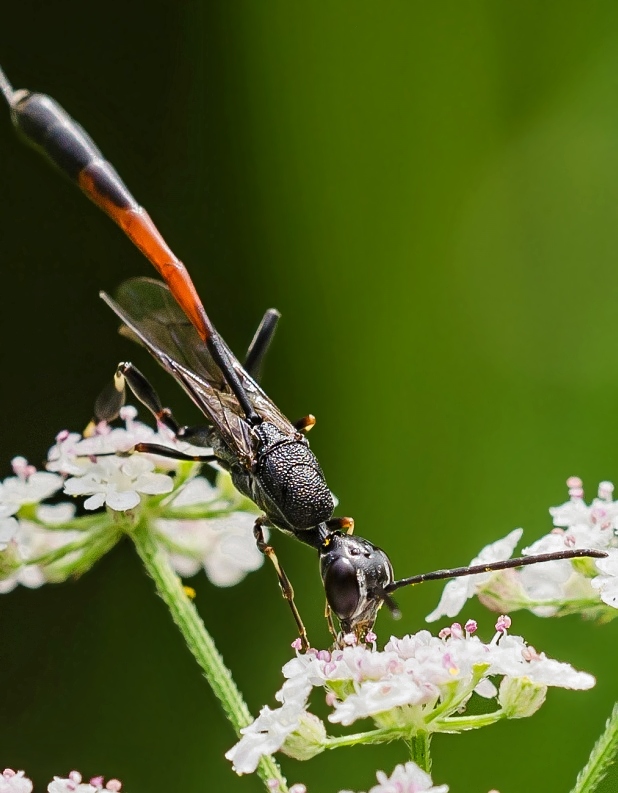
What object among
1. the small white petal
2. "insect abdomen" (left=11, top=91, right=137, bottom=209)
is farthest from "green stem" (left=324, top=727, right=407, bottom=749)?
"insect abdomen" (left=11, top=91, right=137, bottom=209)

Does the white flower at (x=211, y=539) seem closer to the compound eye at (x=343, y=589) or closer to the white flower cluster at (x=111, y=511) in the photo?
the white flower cluster at (x=111, y=511)

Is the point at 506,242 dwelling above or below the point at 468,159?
below

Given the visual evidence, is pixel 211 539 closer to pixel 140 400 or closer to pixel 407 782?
pixel 140 400

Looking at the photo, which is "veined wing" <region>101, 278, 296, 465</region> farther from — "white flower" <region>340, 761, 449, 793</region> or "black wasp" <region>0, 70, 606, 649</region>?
"white flower" <region>340, 761, 449, 793</region>

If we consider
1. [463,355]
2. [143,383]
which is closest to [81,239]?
[463,355]

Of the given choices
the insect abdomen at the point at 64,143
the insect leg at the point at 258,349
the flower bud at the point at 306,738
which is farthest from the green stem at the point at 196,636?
the insect abdomen at the point at 64,143

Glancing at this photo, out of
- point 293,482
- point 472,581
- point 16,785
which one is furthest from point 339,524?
point 16,785

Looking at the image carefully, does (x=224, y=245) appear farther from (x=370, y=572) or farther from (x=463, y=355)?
(x=370, y=572)
